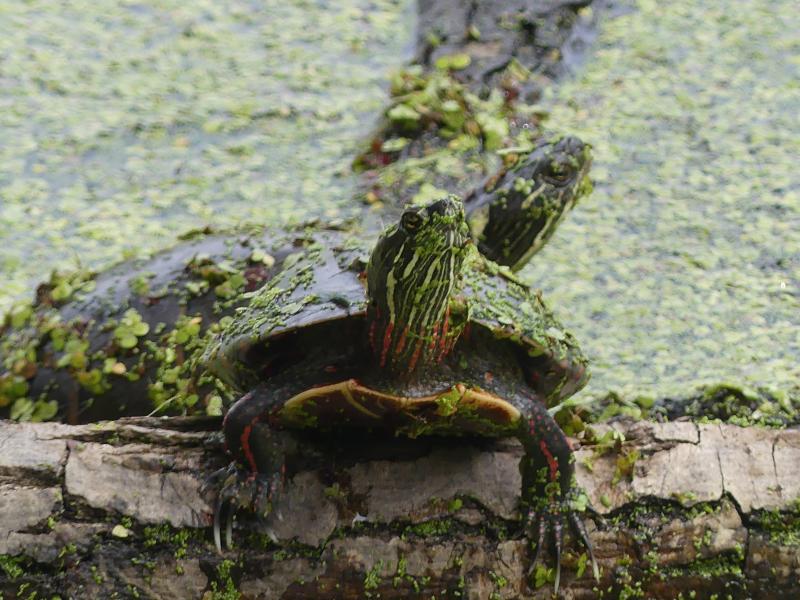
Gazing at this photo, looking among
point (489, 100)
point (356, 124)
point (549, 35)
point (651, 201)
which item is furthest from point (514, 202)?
point (549, 35)

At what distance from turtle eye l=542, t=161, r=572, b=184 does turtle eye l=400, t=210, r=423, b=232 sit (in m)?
1.80

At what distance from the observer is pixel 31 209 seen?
4.63 meters

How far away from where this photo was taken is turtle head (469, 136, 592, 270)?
12.0 ft

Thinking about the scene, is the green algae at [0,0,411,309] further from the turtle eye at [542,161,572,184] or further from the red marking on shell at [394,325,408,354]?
the red marking on shell at [394,325,408,354]

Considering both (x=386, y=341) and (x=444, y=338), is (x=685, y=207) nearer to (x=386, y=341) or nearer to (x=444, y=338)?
(x=444, y=338)

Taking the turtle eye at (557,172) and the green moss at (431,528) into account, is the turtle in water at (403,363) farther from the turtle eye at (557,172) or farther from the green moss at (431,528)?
the turtle eye at (557,172)

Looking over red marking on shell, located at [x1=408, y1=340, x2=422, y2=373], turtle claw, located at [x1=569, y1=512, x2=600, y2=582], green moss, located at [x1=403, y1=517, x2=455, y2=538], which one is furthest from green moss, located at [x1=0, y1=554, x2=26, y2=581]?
turtle claw, located at [x1=569, y1=512, x2=600, y2=582]

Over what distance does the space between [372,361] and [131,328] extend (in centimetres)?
130

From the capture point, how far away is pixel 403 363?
2213 mm

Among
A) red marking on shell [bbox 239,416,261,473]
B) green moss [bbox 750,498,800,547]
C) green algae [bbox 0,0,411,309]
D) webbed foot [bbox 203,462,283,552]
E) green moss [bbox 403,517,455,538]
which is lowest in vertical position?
green algae [bbox 0,0,411,309]

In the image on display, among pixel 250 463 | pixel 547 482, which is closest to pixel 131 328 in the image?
pixel 250 463

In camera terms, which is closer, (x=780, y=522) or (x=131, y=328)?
(x=780, y=522)

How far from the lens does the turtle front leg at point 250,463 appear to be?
2176mm

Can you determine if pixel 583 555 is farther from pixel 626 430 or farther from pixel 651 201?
pixel 651 201
